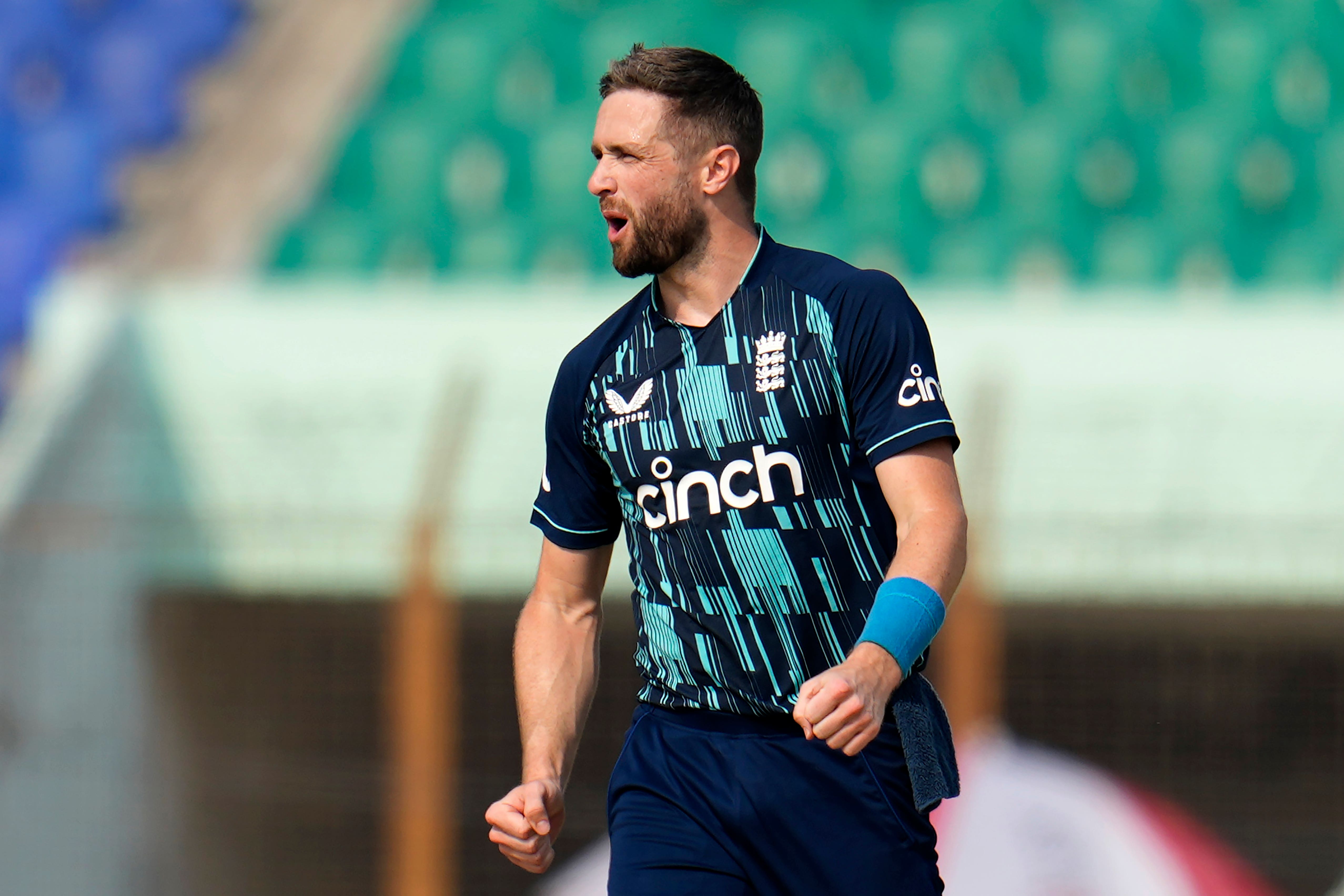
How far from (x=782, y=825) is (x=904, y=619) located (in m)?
0.44

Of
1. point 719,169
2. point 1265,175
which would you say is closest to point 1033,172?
point 1265,175

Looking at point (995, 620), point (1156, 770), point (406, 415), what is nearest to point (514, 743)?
point (406, 415)

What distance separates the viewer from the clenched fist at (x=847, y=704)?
2064 millimetres

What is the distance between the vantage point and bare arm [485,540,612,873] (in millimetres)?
2598

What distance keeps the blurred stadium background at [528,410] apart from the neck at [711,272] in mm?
2861

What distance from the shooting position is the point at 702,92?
2.57 metres

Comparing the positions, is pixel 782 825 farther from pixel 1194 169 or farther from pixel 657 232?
pixel 1194 169

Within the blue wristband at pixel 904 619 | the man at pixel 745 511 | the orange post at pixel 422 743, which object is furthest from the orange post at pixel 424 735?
the blue wristband at pixel 904 619

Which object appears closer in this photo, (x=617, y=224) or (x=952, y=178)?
(x=617, y=224)

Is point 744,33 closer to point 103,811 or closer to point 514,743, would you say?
point 514,743

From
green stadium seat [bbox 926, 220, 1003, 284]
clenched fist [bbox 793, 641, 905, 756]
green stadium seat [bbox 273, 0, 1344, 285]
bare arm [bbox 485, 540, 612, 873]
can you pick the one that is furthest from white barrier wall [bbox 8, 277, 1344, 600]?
clenched fist [bbox 793, 641, 905, 756]

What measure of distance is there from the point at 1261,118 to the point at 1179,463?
3264 millimetres

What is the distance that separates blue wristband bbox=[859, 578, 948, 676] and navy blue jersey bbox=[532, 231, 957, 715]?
229 millimetres

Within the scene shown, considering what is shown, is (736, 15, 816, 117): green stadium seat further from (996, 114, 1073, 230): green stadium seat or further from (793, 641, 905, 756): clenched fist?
(793, 641, 905, 756): clenched fist
